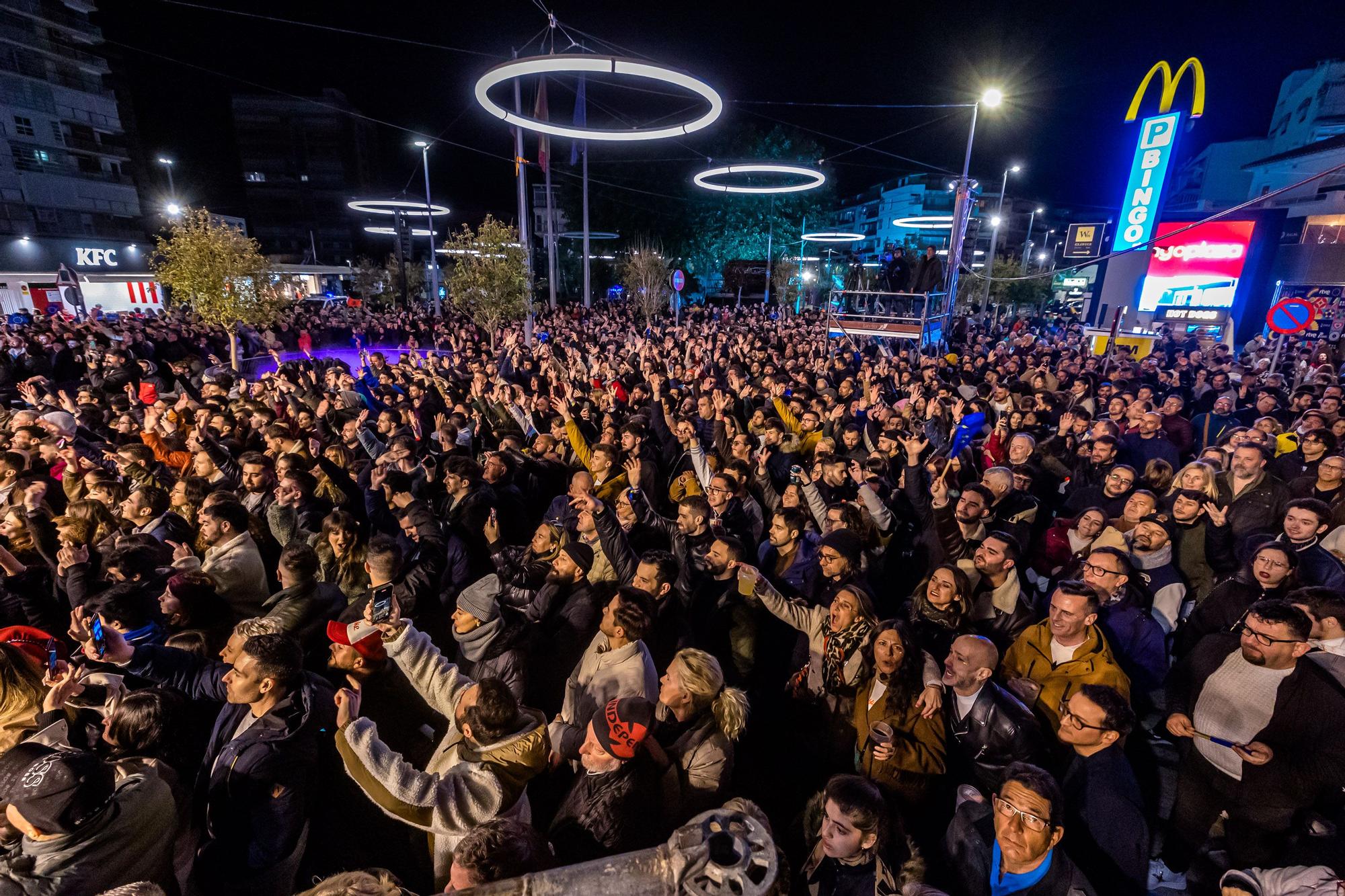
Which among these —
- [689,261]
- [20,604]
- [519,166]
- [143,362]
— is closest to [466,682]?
[20,604]

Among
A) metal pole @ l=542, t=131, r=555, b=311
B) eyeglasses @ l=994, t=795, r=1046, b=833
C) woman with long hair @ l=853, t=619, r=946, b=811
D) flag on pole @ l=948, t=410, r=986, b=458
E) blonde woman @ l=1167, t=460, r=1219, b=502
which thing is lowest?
woman with long hair @ l=853, t=619, r=946, b=811

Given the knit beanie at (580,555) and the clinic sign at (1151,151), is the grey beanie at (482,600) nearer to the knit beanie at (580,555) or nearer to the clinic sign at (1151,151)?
the knit beanie at (580,555)

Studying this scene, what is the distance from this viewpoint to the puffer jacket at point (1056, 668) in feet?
9.71

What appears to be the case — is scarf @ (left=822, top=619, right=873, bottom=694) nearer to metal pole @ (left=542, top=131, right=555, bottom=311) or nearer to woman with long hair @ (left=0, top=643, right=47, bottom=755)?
woman with long hair @ (left=0, top=643, right=47, bottom=755)

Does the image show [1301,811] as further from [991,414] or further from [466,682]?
[991,414]

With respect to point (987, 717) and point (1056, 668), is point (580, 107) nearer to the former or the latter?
point (1056, 668)

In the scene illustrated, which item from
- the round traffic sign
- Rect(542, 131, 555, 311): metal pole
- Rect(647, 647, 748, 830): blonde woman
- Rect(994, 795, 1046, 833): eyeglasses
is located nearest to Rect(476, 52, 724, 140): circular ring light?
Rect(542, 131, 555, 311): metal pole

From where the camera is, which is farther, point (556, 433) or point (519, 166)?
point (519, 166)

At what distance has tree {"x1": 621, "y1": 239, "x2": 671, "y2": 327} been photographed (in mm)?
31891

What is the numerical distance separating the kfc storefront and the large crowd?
96.0 feet

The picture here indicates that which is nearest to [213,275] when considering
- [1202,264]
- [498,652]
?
[498,652]

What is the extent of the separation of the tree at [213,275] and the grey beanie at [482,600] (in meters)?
14.8

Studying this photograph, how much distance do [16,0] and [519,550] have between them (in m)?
45.7

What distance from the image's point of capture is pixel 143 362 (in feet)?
37.8
